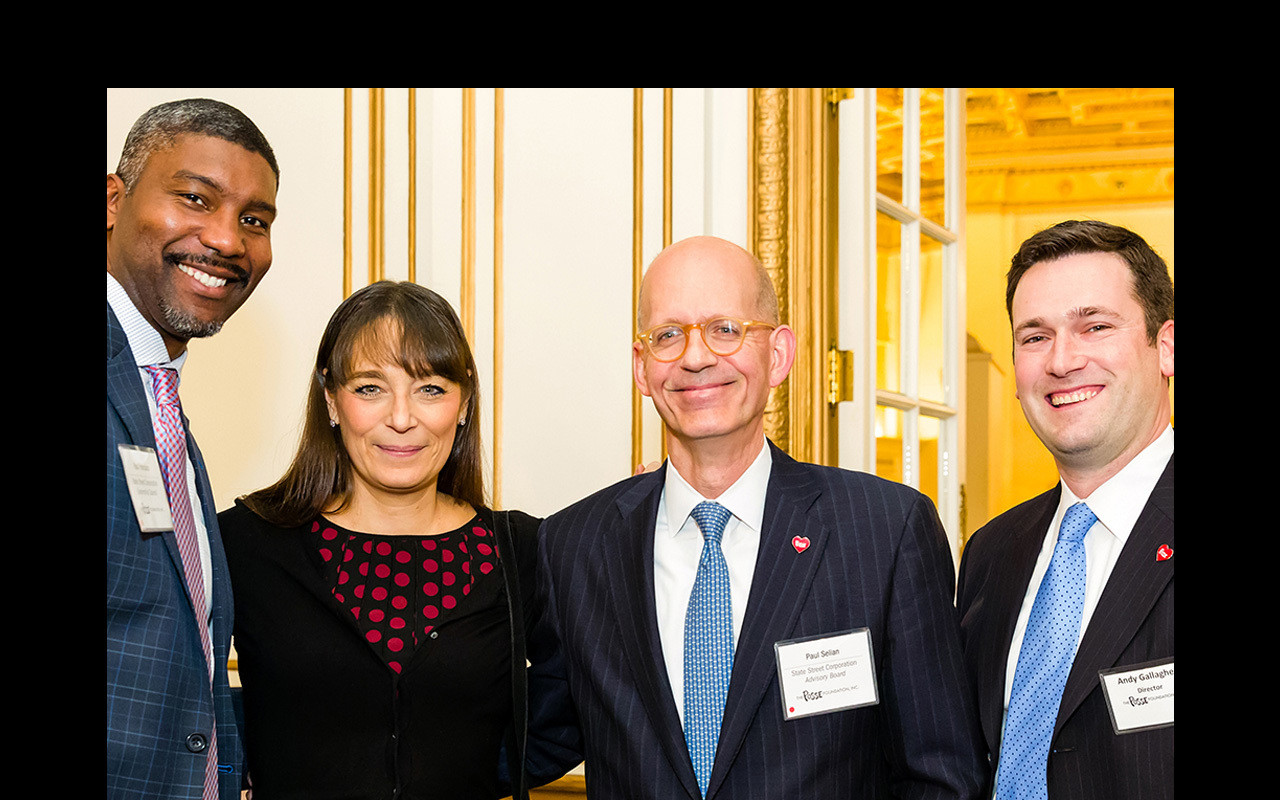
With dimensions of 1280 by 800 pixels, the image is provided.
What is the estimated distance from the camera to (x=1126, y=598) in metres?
1.84

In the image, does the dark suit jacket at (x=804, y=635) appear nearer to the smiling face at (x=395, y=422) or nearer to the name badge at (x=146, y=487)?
the smiling face at (x=395, y=422)

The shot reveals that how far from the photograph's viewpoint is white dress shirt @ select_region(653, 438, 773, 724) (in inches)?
78.6

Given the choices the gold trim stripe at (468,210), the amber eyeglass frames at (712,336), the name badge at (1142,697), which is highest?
the gold trim stripe at (468,210)

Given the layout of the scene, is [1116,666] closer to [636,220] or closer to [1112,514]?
[1112,514]

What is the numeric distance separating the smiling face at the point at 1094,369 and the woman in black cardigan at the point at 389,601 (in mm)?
1050

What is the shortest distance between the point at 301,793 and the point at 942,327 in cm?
288

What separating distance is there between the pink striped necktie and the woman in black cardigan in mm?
136

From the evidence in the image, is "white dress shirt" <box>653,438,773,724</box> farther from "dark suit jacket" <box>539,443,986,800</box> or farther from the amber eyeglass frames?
the amber eyeglass frames

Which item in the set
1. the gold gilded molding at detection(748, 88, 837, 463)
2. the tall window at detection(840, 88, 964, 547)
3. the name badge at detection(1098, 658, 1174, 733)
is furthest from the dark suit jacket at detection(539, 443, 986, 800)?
the tall window at detection(840, 88, 964, 547)

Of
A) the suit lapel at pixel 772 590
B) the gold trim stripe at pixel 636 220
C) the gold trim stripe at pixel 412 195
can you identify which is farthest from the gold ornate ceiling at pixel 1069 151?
the suit lapel at pixel 772 590

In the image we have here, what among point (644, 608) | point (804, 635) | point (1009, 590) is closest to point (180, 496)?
point (644, 608)

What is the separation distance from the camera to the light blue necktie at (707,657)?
1.91m

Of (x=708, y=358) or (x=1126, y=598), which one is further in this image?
(x=708, y=358)

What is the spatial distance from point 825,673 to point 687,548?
35cm
